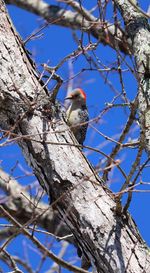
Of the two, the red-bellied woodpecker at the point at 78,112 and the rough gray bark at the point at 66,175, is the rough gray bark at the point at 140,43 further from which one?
the red-bellied woodpecker at the point at 78,112

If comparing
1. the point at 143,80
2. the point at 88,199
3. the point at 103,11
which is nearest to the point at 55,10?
the point at 103,11

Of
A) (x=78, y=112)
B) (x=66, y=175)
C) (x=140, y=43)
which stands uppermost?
(x=78, y=112)

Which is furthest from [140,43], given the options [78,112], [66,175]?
[78,112]

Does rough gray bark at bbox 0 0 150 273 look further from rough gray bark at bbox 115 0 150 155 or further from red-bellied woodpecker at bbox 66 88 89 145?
red-bellied woodpecker at bbox 66 88 89 145

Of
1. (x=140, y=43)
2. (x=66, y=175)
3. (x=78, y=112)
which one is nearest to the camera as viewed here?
(x=66, y=175)

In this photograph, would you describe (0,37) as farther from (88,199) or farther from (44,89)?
(88,199)

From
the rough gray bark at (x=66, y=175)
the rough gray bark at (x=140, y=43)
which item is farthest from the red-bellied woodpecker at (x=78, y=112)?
the rough gray bark at (x=66, y=175)

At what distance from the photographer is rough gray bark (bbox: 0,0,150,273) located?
136 inches

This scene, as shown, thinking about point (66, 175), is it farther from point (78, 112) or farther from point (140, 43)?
point (78, 112)

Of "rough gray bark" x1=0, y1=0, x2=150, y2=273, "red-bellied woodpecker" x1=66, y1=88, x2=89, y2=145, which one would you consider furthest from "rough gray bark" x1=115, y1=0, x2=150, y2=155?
"red-bellied woodpecker" x1=66, y1=88, x2=89, y2=145

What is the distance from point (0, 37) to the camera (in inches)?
163

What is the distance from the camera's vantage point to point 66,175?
12.0 ft

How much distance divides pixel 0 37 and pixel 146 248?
1.82m

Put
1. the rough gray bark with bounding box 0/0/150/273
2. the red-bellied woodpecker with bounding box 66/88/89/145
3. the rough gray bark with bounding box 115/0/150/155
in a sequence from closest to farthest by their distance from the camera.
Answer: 1. the rough gray bark with bounding box 0/0/150/273
2. the rough gray bark with bounding box 115/0/150/155
3. the red-bellied woodpecker with bounding box 66/88/89/145
